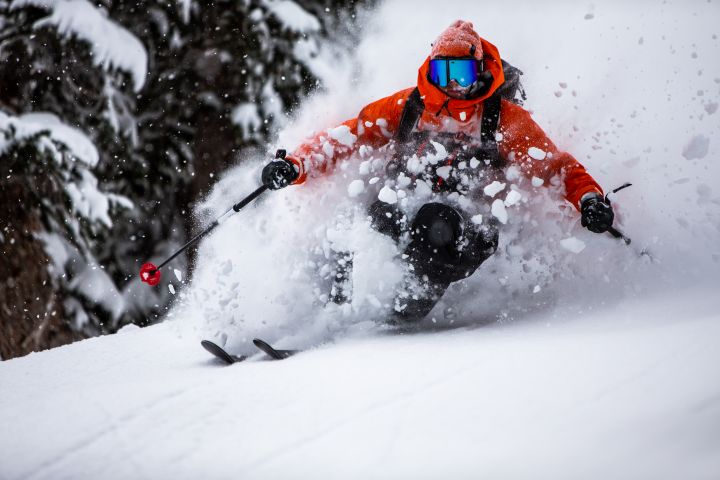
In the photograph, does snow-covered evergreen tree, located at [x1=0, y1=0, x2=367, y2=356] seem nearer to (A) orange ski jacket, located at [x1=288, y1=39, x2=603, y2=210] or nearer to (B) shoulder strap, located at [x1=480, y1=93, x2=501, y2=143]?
(A) orange ski jacket, located at [x1=288, y1=39, x2=603, y2=210]

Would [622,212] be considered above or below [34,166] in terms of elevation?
below

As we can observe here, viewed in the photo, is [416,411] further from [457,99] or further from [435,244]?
[457,99]

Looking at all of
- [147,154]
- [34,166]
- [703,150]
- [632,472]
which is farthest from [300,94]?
[632,472]

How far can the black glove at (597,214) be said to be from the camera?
2910mm

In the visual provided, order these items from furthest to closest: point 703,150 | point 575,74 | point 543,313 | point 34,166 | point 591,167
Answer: point 34,166, point 575,74, point 591,167, point 703,150, point 543,313

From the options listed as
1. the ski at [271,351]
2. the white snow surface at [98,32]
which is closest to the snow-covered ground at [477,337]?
the ski at [271,351]

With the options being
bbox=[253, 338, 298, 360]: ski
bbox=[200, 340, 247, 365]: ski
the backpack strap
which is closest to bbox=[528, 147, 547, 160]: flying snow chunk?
the backpack strap

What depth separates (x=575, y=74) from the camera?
15.5ft

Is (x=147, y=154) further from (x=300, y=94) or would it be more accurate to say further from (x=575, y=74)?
(x=575, y=74)

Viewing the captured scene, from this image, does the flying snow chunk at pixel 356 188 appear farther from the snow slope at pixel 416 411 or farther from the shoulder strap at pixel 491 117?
the snow slope at pixel 416 411

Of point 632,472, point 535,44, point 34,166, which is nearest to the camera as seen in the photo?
point 632,472

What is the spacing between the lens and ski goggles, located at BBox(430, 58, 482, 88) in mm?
3068

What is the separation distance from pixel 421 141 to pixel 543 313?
3.81 feet

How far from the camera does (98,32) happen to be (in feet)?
20.2
